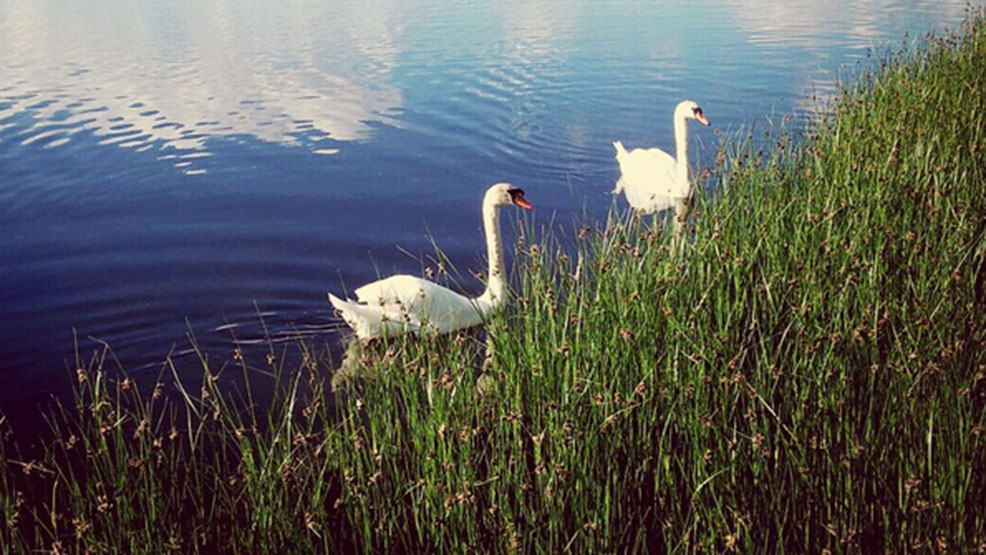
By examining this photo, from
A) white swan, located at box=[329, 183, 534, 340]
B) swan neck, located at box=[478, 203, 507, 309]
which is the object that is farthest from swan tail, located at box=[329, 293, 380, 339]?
swan neck, located at box=[478, 203, 507, 309]

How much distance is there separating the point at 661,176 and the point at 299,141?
17.5 feet

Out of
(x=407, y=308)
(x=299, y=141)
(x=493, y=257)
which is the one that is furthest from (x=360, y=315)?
(x=299, y=141)

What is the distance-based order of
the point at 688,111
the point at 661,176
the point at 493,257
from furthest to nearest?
the point at 688,111, the point at 661,176, the point at 493,257

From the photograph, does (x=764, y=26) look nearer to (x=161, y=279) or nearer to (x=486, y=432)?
(x=161, y=279)

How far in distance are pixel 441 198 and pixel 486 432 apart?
658 cm

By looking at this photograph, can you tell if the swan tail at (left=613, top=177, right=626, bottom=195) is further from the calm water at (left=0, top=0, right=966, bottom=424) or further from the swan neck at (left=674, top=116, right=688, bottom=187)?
the swan neck at (left=674, top=116, right=688, bottom=187)

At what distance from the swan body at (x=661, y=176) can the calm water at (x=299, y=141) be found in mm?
511

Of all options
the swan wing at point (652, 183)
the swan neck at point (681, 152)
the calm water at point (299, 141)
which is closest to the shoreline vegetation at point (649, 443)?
the calm water at point (299, 141)

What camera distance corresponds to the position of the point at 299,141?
44.9 ft

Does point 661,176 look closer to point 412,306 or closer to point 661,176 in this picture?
point 661,176

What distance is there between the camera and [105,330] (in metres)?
7.65

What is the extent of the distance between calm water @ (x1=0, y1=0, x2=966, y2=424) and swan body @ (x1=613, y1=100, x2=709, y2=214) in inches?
20.1

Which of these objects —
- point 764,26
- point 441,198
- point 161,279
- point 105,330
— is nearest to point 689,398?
point 105,330

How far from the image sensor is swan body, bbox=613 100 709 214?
35.1 ft
